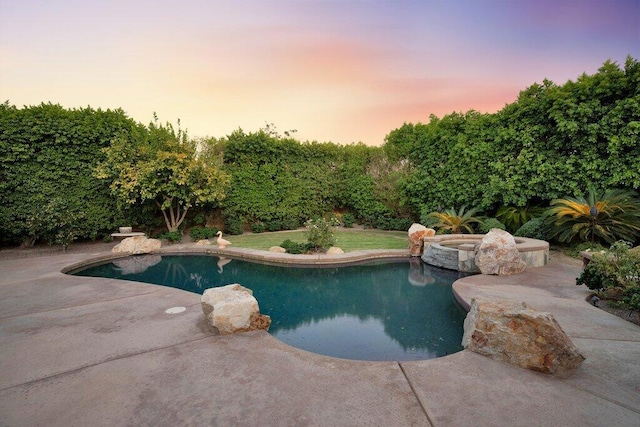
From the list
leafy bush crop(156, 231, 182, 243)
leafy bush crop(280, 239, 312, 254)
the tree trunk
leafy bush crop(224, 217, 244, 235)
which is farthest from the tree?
leafy bush crop(280, 239, 312, 254)

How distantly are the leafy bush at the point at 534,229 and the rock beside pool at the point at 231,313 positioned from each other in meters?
8.15

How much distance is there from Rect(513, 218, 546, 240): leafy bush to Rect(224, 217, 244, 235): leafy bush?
987 cm

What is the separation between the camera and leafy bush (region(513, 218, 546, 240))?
8.34 metres

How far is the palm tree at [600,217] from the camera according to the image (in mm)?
7027

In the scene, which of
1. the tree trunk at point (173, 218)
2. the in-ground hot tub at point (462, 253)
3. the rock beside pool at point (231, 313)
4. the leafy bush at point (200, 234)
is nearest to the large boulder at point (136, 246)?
the leafy bush at point (200, 234)

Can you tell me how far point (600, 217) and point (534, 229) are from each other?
56.0 inches

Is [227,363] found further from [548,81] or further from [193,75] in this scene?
[548,81]

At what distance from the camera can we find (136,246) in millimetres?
9086

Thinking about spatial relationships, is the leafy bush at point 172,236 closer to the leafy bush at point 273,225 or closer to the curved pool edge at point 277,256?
the curved pool edge at point 277,256

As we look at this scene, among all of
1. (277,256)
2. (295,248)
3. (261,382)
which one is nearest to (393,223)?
(295,248)

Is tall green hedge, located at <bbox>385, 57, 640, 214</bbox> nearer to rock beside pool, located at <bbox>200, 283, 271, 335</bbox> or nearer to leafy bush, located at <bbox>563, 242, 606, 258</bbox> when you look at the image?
leafy bush, located at <bbox>563, 242, 606, 258</bbox>

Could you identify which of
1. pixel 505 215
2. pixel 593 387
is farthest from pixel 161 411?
pixel 505 215

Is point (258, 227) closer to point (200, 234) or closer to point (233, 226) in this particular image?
point (233, 226)

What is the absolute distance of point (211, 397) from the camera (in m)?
2.25
